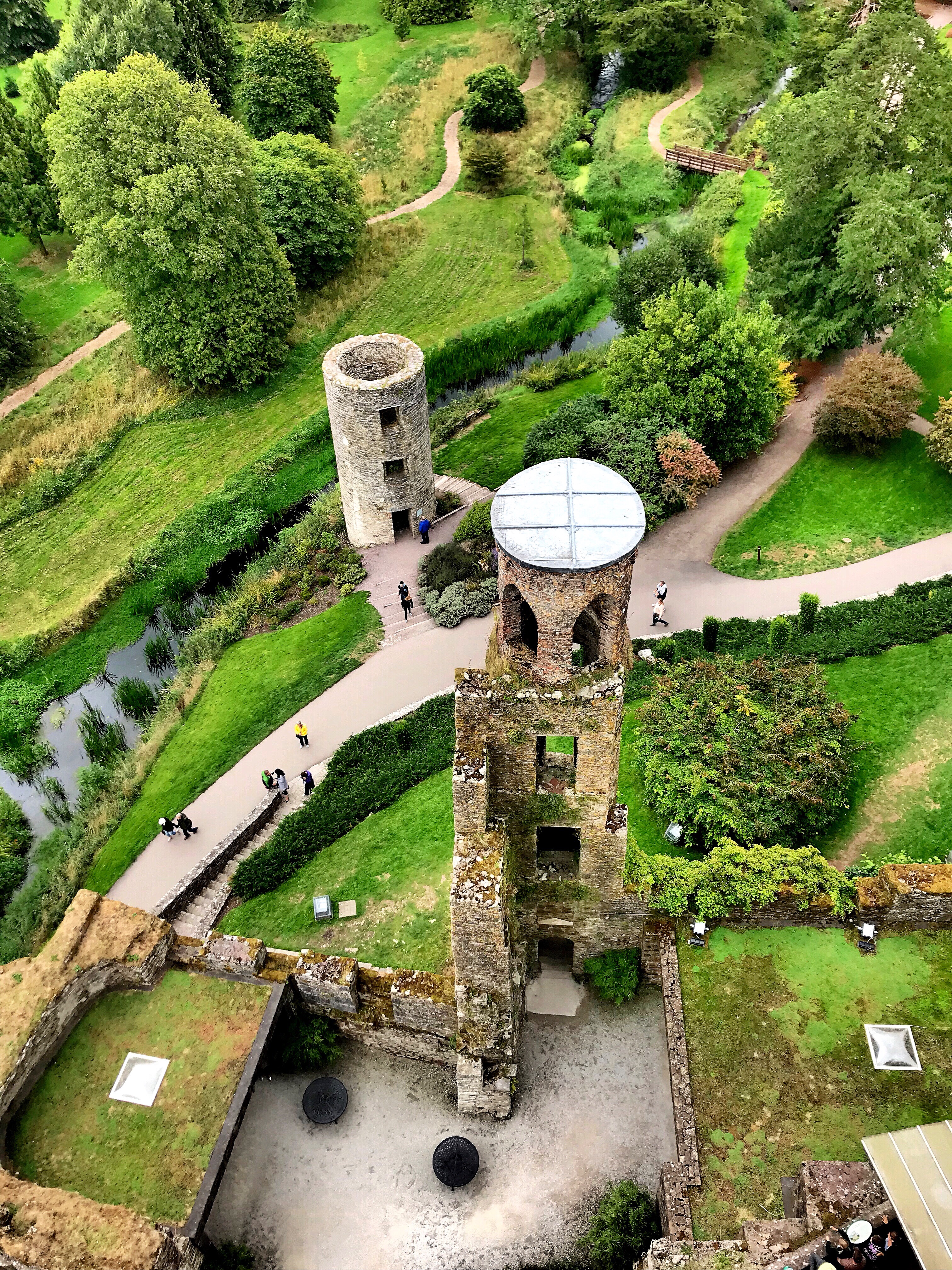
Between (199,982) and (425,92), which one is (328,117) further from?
(199,982)

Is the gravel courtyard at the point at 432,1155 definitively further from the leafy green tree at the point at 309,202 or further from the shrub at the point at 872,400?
the leafy green tree at the point at 309,202

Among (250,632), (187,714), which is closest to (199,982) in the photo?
(187,714)

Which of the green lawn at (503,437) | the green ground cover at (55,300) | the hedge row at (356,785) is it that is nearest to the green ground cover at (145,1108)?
the hedge row at (356,785)

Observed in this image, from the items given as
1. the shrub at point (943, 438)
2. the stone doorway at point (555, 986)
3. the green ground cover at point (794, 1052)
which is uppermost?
the shrub at point (943, 438)

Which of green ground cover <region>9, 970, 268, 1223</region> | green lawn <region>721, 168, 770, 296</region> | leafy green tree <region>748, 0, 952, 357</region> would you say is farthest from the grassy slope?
green ground cover <region>9, 970, 268, 1223</region>

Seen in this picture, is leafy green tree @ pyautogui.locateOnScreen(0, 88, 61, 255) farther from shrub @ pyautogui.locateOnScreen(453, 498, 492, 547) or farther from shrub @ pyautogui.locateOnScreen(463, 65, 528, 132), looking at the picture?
shrub @ pyautogui.locateOnScreen(453, 498, 492, 547)
